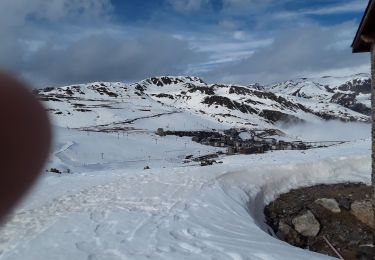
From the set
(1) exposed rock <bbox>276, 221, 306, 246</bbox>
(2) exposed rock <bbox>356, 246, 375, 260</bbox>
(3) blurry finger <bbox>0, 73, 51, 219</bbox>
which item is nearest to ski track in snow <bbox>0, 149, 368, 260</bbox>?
(1) exposed rock <bbox>276, 221, 306, 246</bbox>

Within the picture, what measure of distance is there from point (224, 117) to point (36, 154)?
131479mm

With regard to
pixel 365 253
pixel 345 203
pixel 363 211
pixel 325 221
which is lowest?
pixel 365 253

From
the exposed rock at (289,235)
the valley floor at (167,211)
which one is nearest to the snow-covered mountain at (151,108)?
the valley floor at (167,211)

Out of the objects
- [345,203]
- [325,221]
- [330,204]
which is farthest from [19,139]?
[345,203]

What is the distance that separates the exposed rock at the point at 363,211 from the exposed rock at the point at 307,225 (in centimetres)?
171

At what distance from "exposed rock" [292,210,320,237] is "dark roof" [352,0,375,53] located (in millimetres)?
6281

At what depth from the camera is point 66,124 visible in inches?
3164

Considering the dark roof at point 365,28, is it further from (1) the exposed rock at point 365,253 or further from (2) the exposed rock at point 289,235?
(2) the exposed rock at point 289,235

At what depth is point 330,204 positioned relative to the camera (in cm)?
1772

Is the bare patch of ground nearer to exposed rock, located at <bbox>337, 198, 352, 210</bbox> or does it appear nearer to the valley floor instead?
exposed rock, located at <bbox>337, 198, 352, 210</bbox>

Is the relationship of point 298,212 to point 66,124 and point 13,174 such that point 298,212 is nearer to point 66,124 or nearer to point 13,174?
point 13,174

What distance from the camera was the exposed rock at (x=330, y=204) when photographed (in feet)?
57.2

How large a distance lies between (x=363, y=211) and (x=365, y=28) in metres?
7.33

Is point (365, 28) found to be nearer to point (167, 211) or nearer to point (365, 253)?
point (365, 253)
